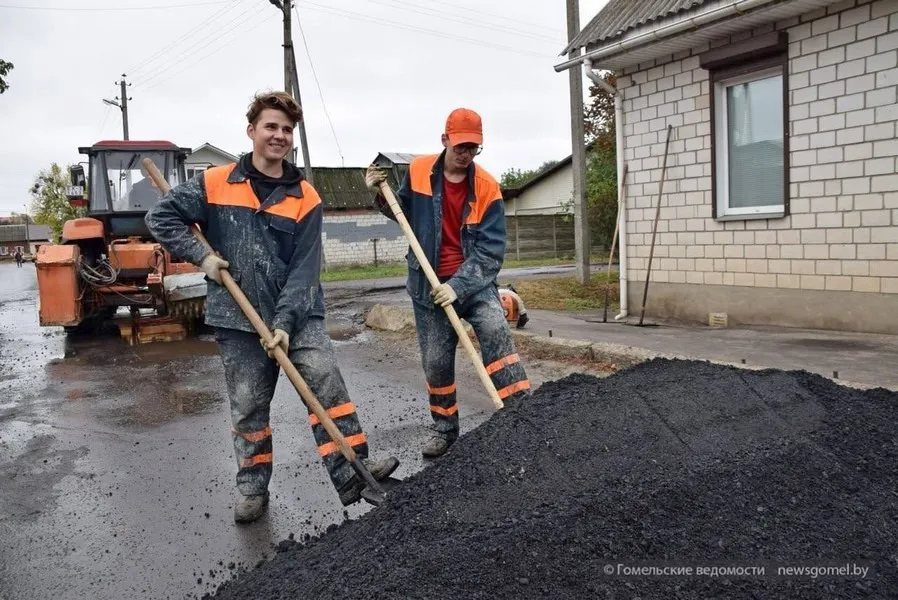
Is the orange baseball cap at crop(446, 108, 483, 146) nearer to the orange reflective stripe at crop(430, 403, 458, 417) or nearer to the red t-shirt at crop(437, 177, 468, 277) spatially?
the red t-shirt at crop(437, 177, 468, 277)

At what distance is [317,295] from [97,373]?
482 cm

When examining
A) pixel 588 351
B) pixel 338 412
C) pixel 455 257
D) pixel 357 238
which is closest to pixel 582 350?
pixel 588 351

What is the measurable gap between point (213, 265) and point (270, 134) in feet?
2.11

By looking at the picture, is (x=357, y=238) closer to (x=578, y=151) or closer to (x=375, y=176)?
(x=578, y=151)

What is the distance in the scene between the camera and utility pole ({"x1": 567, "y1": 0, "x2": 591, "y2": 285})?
12356 millimetres

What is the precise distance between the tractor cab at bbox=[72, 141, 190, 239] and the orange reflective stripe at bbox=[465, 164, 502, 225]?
8164 mm

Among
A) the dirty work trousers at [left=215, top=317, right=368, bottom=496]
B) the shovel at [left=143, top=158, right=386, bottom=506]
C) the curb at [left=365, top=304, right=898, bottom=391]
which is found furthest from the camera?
the curb at [left=365, top=304, right=898, bottom=391]

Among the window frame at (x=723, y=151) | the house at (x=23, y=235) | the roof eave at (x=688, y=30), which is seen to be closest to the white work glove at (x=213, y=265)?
the roof eave at (x=688, y=30)

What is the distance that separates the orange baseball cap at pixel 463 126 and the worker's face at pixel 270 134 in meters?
0.81

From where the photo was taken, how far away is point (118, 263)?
9914 millimetres

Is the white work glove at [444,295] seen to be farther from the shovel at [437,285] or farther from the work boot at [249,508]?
the work boot at [249,508]

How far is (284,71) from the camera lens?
18.8 metres

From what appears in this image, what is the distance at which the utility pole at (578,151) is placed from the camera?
12356 mm

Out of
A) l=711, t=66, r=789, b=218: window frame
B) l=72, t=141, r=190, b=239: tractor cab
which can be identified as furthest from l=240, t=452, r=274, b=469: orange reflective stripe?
l=72, t=141, r=190, b=239: tractor cab
